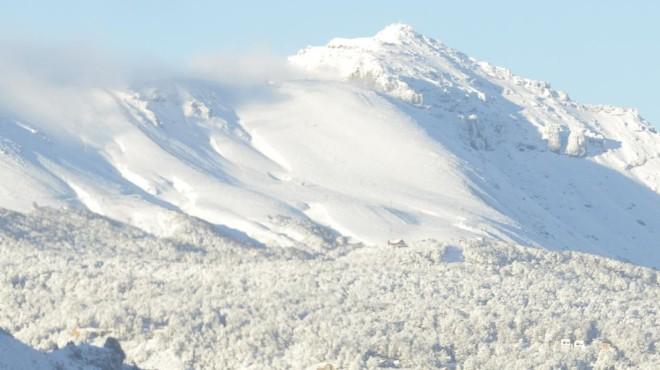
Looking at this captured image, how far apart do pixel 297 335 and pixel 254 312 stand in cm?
719

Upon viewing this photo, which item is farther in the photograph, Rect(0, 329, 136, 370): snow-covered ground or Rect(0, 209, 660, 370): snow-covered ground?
Rect(0, 209, 660, 370): snow-covered ground

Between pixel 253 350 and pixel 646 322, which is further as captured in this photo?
pixel 646 322

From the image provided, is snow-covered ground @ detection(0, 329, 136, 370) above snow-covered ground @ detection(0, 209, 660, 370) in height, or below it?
below

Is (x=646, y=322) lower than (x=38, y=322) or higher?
higher

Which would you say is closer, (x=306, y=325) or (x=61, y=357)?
(x=61, y=357)

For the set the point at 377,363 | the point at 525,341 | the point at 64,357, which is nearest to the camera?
the point at 64,357

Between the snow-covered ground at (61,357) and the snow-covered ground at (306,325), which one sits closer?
the snow-covered ground at (61,357)

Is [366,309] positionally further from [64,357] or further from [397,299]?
[64,357]

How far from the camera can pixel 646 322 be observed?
19650 cm

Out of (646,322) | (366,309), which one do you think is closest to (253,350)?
(366,309)

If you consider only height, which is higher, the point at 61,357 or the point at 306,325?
the point at 306,325

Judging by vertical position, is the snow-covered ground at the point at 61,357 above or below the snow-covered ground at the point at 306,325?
below

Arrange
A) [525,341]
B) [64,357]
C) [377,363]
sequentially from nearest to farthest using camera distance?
[64,357]
[377,363]
[525,341]

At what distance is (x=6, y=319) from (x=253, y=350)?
2198 cm
